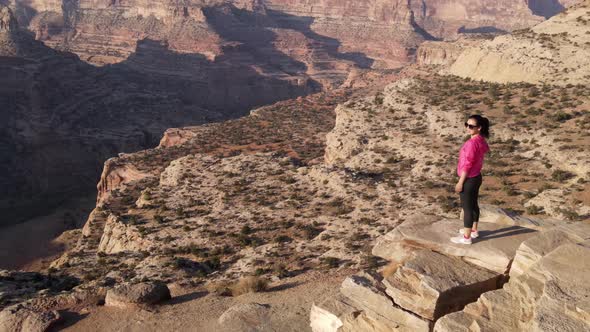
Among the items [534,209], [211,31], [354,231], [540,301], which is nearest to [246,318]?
[540,301]

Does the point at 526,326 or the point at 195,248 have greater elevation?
the point at 526,326

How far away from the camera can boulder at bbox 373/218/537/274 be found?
10648 millimetres

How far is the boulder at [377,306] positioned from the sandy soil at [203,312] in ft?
8.45

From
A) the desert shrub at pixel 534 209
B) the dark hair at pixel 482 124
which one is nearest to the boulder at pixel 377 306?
the dark hair at pixel 482 124

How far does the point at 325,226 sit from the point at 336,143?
12399mm

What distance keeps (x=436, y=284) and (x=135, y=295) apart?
29.3 feet

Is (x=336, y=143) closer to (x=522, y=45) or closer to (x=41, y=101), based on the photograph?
(x=522, y=45)

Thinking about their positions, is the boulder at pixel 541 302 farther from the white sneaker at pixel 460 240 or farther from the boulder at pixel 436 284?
the white sneaker at pixel 460 240

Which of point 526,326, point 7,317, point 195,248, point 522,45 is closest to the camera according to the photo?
point 526,326

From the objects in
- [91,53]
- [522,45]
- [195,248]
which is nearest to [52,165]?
[195,248]

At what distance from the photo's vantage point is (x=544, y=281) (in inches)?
344

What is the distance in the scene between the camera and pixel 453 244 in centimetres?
1130

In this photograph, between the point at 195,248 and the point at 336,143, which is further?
the point at 336,143

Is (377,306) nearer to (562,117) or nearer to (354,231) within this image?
(354,231)
